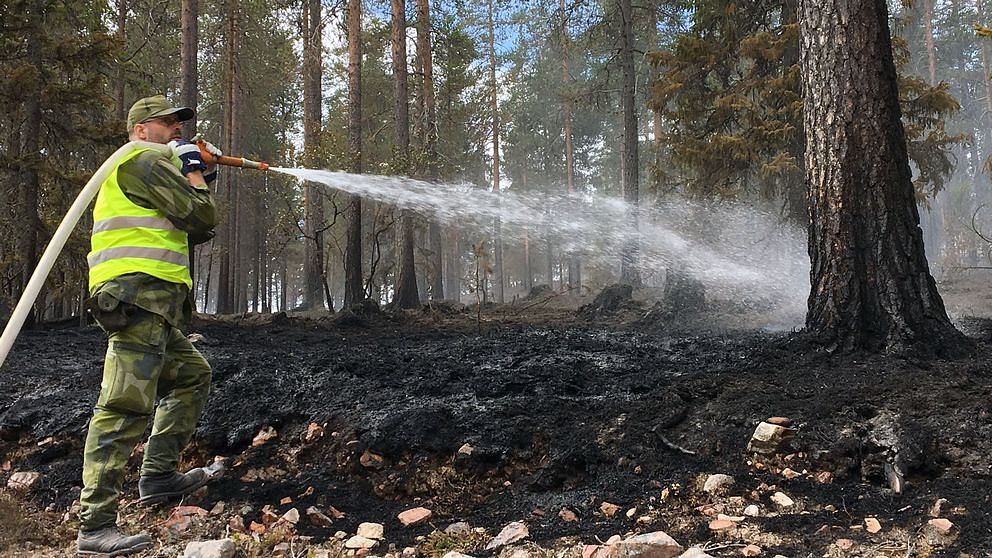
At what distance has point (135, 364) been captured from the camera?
264 centimetres

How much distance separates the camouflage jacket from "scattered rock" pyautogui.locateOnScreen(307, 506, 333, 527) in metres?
1.17

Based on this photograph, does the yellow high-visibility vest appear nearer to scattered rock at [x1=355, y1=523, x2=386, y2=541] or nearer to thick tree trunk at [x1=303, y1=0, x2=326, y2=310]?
scattered rock at [x1=355, y1=523, x2=386, y2=541]

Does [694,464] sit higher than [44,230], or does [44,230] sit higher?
[44,230]

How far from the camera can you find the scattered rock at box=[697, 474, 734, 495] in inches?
103

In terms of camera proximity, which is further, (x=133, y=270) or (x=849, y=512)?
(x=133, y=270)

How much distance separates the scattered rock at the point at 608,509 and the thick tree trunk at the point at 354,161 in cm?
1001

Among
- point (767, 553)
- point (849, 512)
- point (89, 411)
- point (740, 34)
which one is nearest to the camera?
point (767, 553)

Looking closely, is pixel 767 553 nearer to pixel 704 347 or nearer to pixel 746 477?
pixel 746 477

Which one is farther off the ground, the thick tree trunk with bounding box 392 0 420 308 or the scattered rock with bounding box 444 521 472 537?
the thick tree trunk with bounding box 392 0 420 308

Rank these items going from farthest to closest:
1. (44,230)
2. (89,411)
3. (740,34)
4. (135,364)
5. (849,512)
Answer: (740,34) → (44,230) → (89,411) → (135,364) → (849,512)

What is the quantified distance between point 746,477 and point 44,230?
10661mm

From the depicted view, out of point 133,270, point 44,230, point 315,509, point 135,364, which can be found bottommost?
point 315,509

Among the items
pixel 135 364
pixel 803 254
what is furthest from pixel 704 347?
pixel 803 254

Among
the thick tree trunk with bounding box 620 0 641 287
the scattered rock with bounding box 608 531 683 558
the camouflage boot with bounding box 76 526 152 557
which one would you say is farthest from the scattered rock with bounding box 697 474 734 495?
the thick tree trunk with bounding box 620 0 641 287
